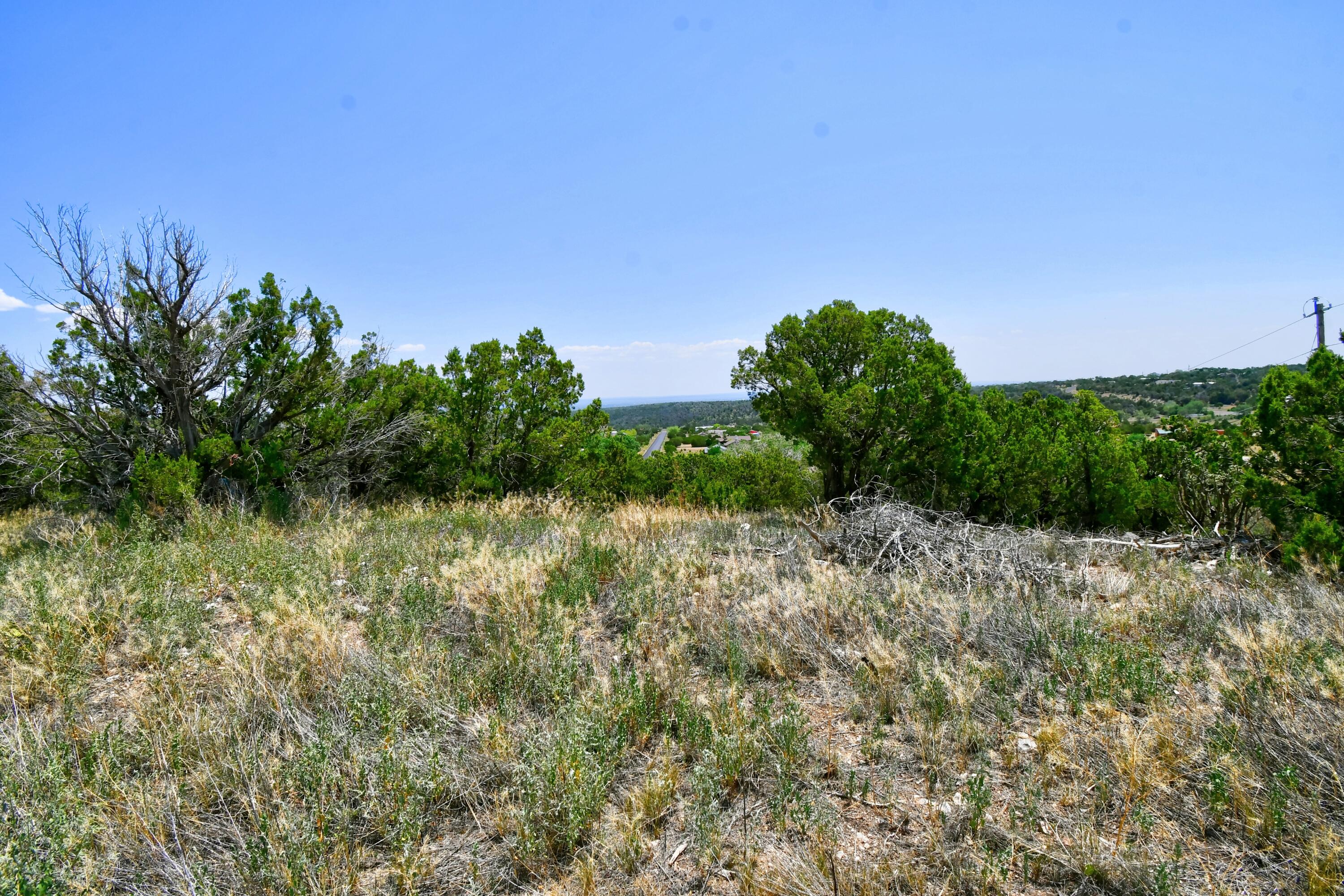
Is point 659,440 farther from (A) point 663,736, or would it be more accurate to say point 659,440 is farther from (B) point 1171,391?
(A) point 663,736

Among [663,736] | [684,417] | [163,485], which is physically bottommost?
[663,736]

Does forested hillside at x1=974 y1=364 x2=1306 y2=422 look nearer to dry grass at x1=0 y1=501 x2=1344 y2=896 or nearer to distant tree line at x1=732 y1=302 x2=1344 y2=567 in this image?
distant tree line at x1=732 y1=302 x2=1344 y2=567

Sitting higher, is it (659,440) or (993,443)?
(993,443)

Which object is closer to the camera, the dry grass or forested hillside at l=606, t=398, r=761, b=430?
the dry grass

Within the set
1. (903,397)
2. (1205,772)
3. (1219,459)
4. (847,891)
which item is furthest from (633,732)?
(1219,459)

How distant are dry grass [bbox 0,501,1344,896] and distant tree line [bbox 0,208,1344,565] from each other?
3.19m

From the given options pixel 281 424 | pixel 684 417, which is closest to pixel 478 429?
pixel 281 424

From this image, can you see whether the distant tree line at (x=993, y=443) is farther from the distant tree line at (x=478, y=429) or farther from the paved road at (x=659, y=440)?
the paved road at (x=659, y=440)

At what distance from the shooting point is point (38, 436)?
955 centimetres

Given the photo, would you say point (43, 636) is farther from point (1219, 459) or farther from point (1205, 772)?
point (1219, 459)

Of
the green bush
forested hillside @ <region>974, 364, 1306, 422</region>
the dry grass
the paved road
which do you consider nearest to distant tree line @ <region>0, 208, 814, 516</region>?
the green bush

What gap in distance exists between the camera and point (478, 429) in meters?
12.6

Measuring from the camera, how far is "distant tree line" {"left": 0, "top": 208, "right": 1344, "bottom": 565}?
26.7 ft

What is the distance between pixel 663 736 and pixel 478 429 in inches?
416
